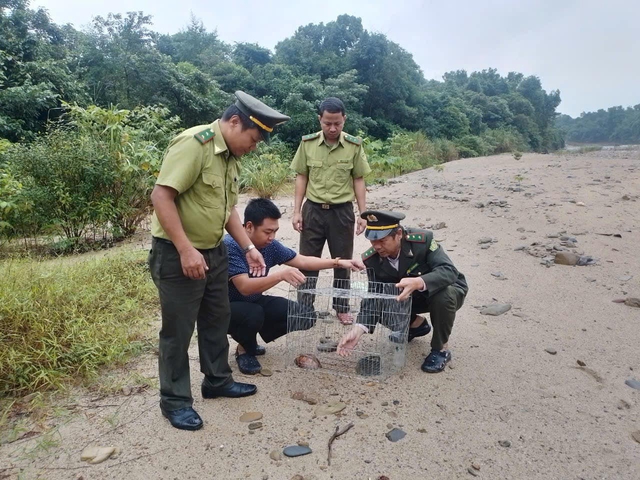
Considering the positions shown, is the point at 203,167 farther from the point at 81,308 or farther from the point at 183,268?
the point at 81,308

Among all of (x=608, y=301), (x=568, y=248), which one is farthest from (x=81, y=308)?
(x=568, y=248)

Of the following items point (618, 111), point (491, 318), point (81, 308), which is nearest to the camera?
point (81, 308)

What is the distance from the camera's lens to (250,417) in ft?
8.46

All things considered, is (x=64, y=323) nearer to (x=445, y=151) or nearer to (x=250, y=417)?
(x=250, y=417)

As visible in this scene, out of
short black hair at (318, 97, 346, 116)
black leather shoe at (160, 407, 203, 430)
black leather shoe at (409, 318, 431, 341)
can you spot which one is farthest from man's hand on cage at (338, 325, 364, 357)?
short black hair at (318, 97, 346, 116)

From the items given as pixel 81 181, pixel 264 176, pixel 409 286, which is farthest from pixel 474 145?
pixel 409 286

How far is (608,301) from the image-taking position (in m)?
4.33

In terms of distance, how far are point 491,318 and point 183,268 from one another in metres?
2.77

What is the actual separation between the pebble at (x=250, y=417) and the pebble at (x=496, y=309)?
2.32 meters

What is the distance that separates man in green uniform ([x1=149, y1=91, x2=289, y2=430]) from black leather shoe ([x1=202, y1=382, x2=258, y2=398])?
22 centimetres

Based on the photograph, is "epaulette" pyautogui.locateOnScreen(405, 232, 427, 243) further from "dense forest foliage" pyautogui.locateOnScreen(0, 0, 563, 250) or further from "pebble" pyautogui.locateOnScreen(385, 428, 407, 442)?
"dense forest foliage" pyautogui.locateOnScreen(0, 0, 563, 250)

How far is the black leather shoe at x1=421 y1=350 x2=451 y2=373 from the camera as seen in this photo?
3051mm

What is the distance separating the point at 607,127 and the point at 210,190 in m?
57.7

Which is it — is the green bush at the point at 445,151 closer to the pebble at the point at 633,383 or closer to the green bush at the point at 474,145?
the green bush at the point at 474,145
